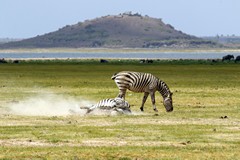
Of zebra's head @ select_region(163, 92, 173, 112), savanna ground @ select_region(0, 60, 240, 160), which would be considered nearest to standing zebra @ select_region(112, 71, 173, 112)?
zebra's head @ select_region(163, 92, 173, 112)

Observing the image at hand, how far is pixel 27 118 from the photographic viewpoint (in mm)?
28875

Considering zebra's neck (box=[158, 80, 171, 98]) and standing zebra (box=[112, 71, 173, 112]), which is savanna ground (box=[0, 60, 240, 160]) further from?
zebra's neck (box=[158, 80, 171, 98])

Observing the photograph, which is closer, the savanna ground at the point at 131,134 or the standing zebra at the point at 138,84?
the savanna ground at the point at 131,134

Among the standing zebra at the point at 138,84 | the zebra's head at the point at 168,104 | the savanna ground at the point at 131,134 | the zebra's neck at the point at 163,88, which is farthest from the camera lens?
the zebra's neck at the point at 163,88

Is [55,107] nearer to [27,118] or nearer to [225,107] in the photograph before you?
[27,118]

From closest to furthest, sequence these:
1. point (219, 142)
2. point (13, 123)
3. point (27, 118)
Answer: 1. point (219, 142)
2. point (13, 123)
3. point (27, 118)

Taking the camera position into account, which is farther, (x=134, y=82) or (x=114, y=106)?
(x=134, y=82)

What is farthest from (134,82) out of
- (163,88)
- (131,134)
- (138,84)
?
(131,134)

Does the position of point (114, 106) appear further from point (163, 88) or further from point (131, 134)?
point (131, 134)

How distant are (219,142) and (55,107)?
12.8m

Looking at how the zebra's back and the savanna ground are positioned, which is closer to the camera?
the savanna ground

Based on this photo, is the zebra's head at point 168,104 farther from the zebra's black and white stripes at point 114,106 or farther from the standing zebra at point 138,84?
the zebra's black and white stripes at point 114,106

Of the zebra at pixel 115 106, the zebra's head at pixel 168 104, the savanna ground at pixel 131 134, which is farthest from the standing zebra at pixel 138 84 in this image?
the zebra at pixel 115 106

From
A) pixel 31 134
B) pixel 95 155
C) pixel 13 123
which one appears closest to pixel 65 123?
pixel 13 123
